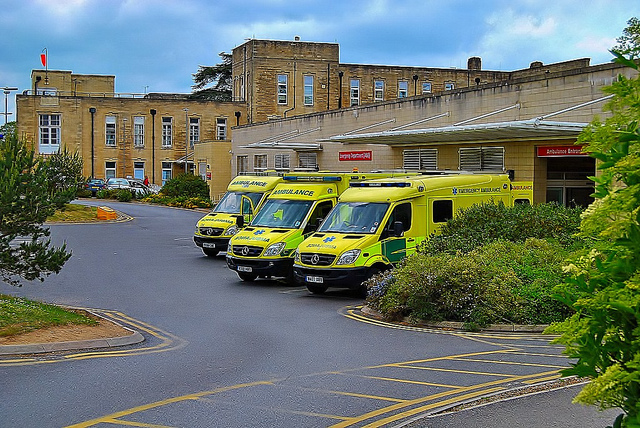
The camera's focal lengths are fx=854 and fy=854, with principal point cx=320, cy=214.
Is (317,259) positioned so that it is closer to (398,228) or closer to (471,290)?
(398,228)

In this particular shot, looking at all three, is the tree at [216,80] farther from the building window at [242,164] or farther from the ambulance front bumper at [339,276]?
the ambulance front bumper at [339,276]

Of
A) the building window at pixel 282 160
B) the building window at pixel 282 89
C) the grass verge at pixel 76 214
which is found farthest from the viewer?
the building window at pixel 282 89

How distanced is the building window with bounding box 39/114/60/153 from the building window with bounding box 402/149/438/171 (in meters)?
48.1

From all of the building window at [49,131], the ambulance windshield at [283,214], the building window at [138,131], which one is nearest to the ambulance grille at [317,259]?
the ambulance windshield at [283,214]

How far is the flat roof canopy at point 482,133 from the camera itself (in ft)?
78.6

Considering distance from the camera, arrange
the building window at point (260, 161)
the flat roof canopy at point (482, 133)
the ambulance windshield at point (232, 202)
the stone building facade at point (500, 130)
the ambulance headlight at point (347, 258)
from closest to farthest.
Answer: the ambulance headlight at point (347, 258) → the flat roof canopy at point (482, 133) → the stone building facade at point (500, 130) → the ambulance windshield at point (232, 202) → the building window at point (260, 161)

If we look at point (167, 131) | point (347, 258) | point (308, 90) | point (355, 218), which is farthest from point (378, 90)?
point (347, 258)

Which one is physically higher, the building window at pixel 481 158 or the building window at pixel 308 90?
the building window at pixel 308 90

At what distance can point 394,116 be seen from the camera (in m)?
37.1

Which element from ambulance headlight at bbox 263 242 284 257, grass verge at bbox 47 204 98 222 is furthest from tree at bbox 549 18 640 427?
grass verge at bbox 47 204 98 222

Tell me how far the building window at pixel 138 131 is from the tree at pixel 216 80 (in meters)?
19.7

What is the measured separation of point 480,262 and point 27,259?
855 cm

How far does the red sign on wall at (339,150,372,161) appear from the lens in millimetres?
39344

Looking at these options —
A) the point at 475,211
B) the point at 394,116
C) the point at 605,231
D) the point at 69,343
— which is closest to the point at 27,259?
the point at 69,343
